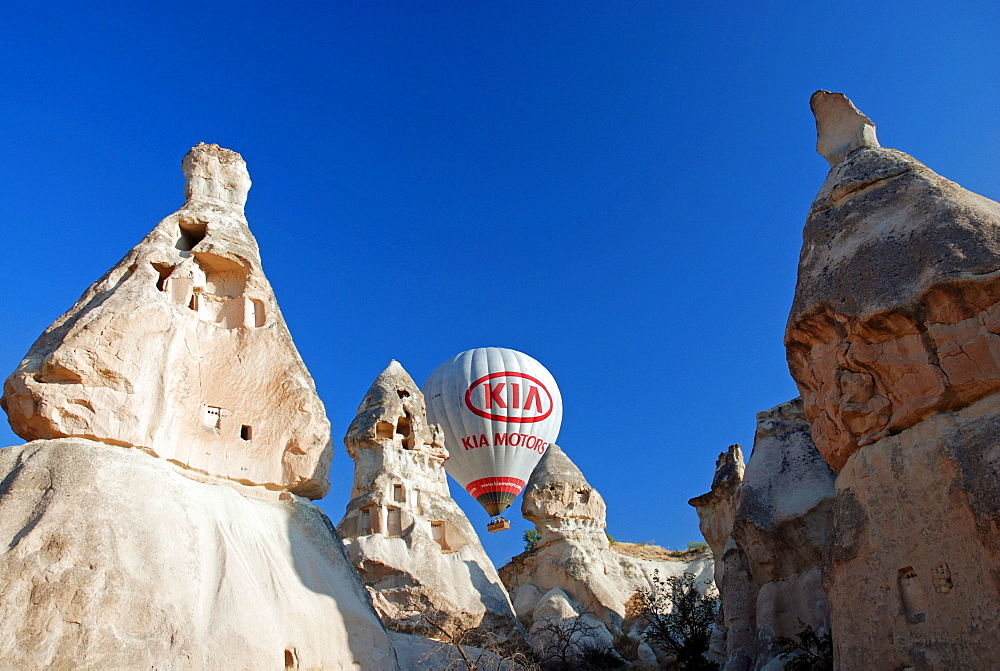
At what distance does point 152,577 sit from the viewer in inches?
282

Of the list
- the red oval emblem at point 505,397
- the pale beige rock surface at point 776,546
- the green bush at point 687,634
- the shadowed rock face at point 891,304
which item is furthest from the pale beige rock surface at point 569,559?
the shadowed rock face at point 891,304

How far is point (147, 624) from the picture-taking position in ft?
22.4

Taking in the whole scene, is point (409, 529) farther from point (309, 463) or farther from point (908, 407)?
point (908, 407)

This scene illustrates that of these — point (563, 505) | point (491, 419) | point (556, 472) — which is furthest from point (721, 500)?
point (491, 419)

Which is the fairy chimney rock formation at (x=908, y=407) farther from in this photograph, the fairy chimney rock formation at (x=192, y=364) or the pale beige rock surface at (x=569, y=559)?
the pale beige rock surface at (x=569, y=559)

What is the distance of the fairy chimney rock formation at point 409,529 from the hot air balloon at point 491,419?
35.7ft

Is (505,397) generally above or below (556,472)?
above

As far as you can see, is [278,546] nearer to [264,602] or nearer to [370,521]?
[264,602]

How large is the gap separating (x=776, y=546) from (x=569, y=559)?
8444mm

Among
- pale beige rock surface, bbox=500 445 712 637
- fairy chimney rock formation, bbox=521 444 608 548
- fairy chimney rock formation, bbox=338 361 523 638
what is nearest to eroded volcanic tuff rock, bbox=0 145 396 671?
fairy chimney rock formation, bbox=338 361 523 638

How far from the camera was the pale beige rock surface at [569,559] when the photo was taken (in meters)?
18.5

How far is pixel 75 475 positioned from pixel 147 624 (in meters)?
1.47

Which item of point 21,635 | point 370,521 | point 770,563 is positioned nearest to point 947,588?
point 770,563

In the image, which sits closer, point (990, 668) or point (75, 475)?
point (990, 668)
